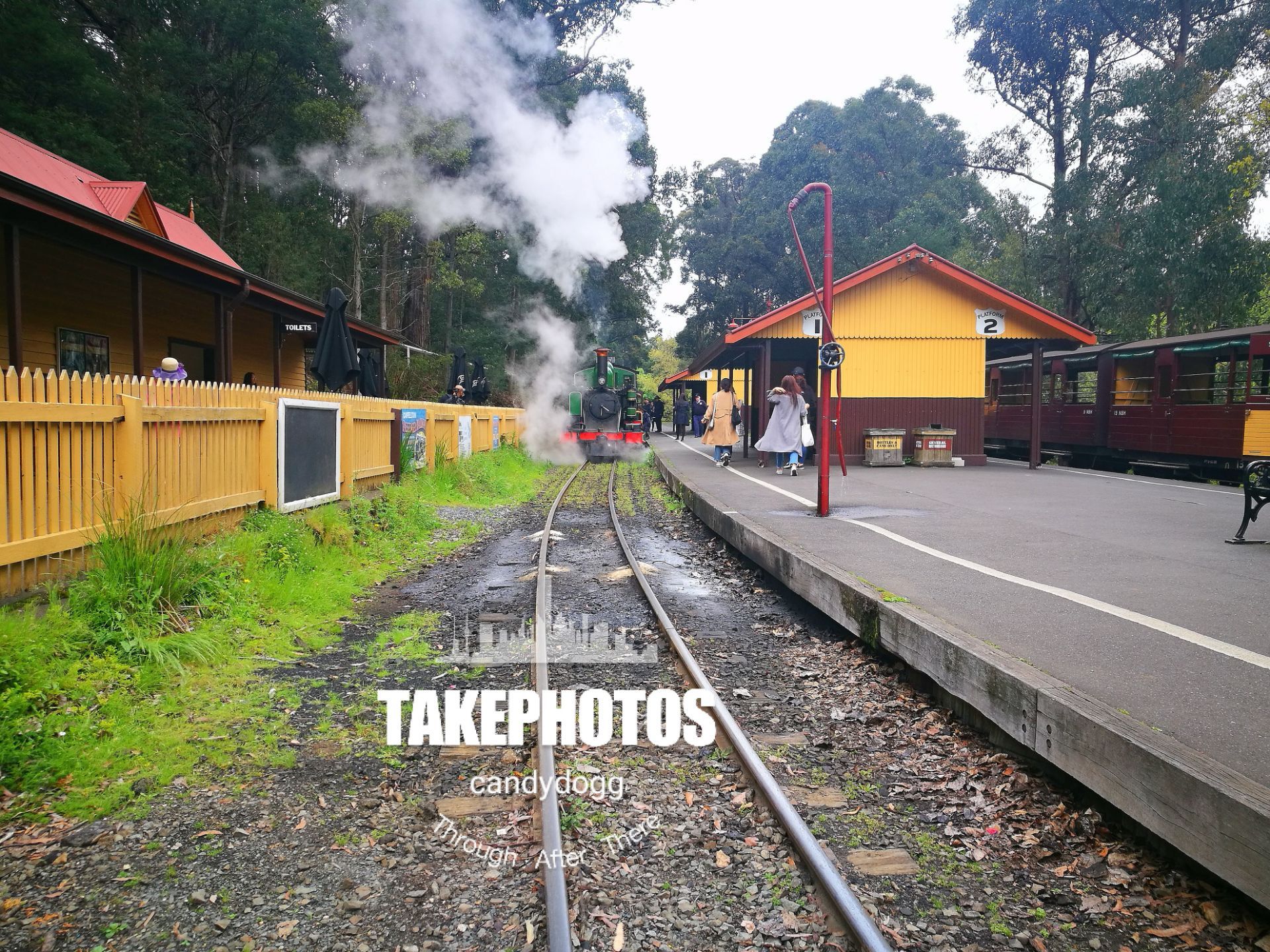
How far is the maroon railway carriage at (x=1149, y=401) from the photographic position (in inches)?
583

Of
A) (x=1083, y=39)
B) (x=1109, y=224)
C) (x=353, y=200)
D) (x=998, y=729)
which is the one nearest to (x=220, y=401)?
(x=998, y=729)

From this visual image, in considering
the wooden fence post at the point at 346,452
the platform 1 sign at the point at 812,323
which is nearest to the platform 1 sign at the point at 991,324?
the platform 1 sign at the point at 812,323

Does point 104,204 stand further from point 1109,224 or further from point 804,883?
point 1109,224

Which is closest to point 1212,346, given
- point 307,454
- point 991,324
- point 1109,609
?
point 991,324

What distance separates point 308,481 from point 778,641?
→ 5290mm

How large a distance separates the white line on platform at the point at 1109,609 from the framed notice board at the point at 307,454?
5937 millimetres

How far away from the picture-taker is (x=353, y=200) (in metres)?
28.0

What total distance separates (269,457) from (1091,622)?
6895 mm

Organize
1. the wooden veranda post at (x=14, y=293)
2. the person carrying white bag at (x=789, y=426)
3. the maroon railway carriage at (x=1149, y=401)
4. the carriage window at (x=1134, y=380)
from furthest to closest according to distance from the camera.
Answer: the carriage window at (x=1134, y=380), the person carrying white bag at (x=789, y=426), the maroon railway carriage at (x=1149, y=401), the wooden veranda post at (x=14, y=293)

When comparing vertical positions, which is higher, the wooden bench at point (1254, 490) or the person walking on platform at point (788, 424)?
the person walking on platform at point (788, 424)

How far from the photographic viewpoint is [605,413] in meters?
25.8

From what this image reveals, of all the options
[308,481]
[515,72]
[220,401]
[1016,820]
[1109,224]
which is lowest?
[1016,820]

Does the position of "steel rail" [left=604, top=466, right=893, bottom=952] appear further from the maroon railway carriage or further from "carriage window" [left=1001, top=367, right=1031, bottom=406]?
"carriage window" [left=1001, top=367, right=1031, bottom=406]

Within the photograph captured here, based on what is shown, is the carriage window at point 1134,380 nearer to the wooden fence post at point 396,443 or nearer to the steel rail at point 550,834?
the wooden fence post at point 396,443
